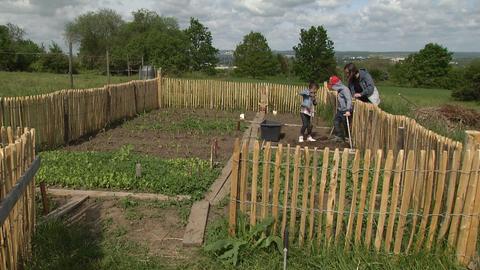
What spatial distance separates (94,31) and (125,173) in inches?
2728

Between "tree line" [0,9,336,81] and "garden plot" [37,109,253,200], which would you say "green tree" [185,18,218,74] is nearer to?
"tree line" [0,9,336,81]

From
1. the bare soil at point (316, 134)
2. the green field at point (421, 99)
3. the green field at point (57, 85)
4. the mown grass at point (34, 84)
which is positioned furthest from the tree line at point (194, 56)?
the bare soil at point (316, 134)

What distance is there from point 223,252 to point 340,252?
114 cm

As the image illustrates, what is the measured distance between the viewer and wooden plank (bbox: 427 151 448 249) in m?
3.94

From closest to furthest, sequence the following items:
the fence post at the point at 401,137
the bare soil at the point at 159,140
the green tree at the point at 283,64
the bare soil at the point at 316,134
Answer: the fence post at the point at 401,137 < the bare soil at the point at 159,140 < the bare soil at the point at 316,134 < the green tree at the point at 283,64

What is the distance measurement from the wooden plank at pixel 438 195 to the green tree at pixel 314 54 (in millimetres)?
50757

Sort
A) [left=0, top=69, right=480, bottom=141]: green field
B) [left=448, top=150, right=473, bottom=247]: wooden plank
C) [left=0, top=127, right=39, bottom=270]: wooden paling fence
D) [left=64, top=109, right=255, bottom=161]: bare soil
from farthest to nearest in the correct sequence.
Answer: [left=0, top=69, right=480, bottom=141]: green field < [left=64, top=109, right=255, bottom=161]: bare soil < [left=448, top=150, right=473, bottom=247]: wooden plank < [left=0, top=127, right=39, bottom=270]: wooden paling fence

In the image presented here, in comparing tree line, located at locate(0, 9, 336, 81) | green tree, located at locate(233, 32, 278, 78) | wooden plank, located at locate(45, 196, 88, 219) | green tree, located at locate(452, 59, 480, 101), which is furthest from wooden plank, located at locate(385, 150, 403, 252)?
green tree, located at locate(233, 32, 278, 78)

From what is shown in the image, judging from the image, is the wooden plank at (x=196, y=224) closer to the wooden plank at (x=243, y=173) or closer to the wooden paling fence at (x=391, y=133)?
the wooden plank at (x=243, y=173)

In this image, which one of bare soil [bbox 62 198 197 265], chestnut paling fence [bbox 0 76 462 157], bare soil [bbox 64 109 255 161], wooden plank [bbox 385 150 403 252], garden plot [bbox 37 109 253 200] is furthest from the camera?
bare soil [bbox 64 109 255 161]

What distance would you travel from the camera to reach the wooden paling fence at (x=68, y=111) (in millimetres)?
8156

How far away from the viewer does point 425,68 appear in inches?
2368

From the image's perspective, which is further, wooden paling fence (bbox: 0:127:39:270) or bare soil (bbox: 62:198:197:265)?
bare soil (bbox: 62:198:197:265)

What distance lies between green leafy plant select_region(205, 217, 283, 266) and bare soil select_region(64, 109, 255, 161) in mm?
4169
